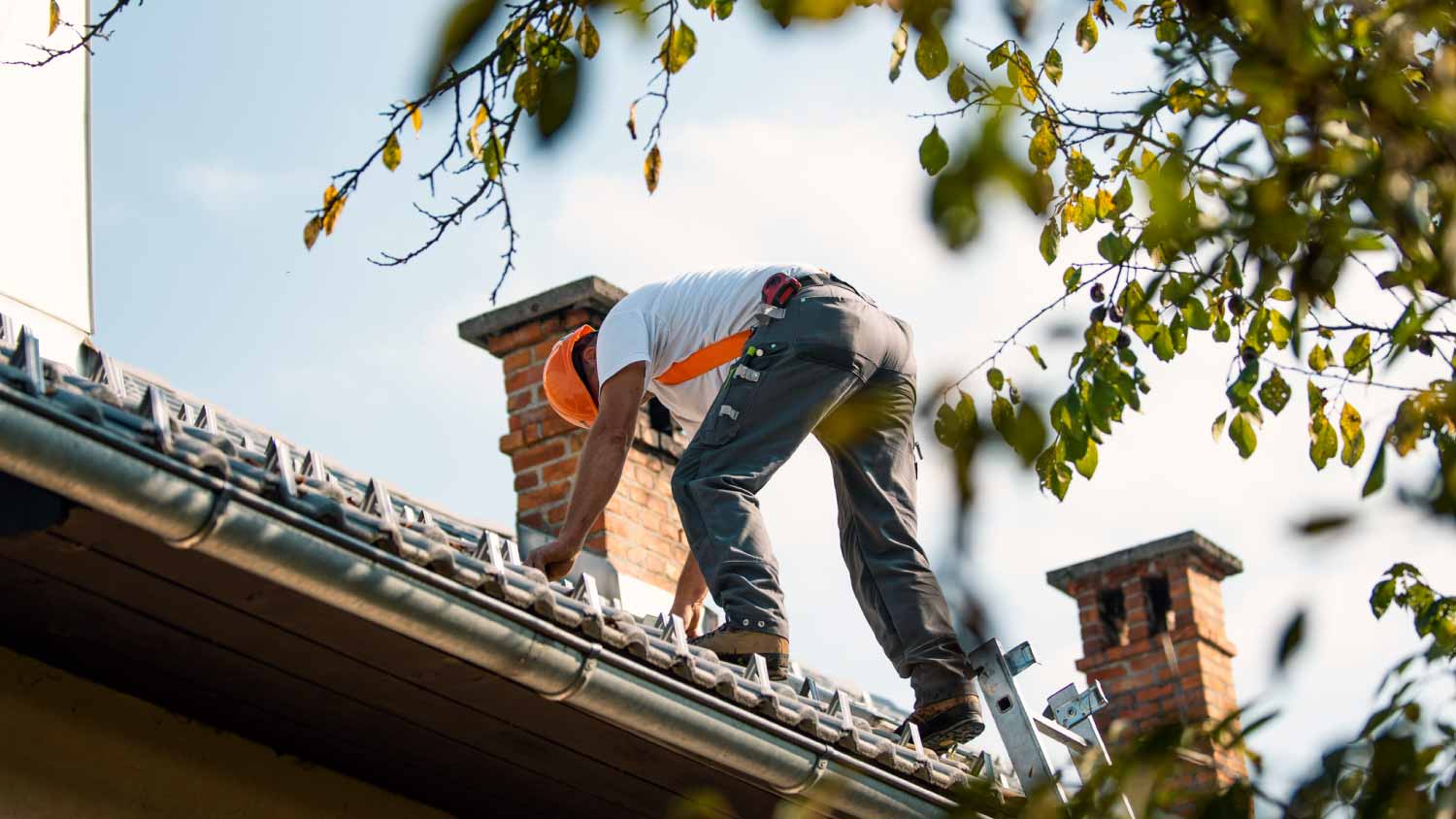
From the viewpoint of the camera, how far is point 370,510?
3.23 meters

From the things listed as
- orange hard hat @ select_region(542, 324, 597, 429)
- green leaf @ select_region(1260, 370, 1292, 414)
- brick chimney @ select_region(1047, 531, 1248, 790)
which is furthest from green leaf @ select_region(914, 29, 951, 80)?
brick chimney @ select_region(1047, 531, 1248, 790)

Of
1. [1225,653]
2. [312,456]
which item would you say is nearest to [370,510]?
[312,456]

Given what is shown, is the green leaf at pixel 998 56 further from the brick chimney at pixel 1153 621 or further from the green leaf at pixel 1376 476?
the brick chimney at pixel 1153 621

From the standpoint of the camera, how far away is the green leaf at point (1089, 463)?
13.3 ft

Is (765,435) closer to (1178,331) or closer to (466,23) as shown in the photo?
(1178,331)

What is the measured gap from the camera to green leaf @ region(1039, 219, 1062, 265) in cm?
462

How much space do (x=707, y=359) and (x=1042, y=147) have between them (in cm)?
90

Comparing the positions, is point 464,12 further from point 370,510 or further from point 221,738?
point 221,738

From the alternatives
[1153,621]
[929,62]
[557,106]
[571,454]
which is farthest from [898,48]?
[1153,621]

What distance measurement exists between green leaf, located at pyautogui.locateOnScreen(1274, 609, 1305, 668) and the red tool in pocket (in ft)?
8.65

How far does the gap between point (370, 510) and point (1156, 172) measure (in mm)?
1716

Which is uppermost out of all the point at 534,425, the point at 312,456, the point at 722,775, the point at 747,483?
the point at 534,425

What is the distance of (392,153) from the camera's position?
378cm

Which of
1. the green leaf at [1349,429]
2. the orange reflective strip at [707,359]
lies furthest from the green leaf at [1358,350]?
the orange reflective strip at [707,359]
